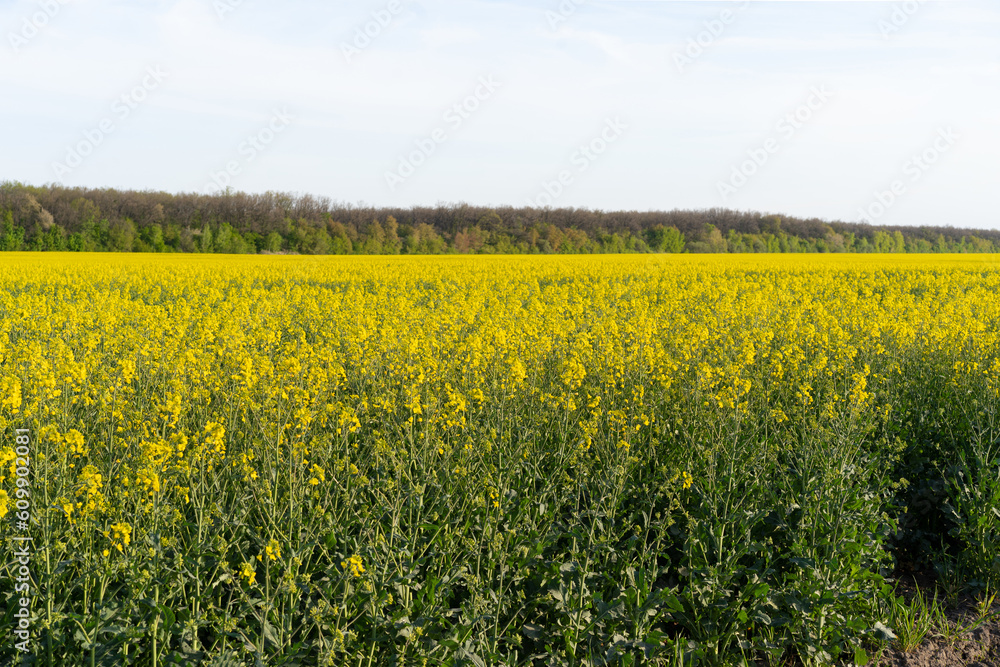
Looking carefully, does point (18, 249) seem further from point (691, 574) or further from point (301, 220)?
point (691, 574)

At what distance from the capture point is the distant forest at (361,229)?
47.6 meters

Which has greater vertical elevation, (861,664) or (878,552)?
(878,552)

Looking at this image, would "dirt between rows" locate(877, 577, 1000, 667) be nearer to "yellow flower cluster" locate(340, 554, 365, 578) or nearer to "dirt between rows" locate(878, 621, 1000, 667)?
"dirt between rows" locate(878, 621, 1000, 667)

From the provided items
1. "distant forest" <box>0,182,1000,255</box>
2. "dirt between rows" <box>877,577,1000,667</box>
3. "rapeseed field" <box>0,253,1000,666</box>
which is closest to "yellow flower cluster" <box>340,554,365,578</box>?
"rapeseed field" <box>0,253,1000,666</box>

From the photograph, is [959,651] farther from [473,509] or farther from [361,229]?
[361,229]

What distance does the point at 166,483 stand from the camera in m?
3.44

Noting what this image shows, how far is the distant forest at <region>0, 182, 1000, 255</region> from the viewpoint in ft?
156

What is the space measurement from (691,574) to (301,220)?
51949mm

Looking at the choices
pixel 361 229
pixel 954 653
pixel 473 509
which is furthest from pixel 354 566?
pixel 361 229

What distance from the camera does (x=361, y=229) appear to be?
53125 millimetres

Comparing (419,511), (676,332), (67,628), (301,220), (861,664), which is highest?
(301,220)

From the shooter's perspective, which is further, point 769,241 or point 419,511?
point 769,241

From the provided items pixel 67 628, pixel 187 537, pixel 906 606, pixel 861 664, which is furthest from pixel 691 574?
pixel 67 628

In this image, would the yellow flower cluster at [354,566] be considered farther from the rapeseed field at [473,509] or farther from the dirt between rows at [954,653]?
the dirt between rows at [954,653]
